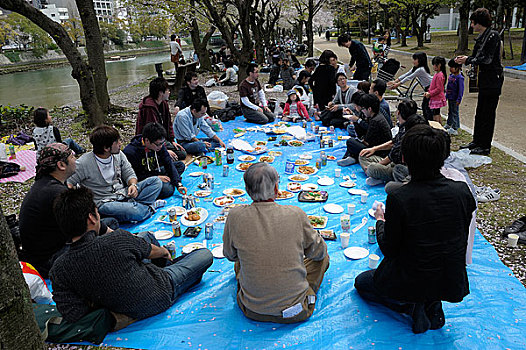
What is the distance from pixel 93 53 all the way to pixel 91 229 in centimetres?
935

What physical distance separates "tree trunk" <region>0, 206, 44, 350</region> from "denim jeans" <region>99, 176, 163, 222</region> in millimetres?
2960

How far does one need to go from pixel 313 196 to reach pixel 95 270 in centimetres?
324

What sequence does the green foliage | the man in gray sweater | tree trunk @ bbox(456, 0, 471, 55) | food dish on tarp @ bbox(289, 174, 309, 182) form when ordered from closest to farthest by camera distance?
the man in gray sweater < food dish on tarp @ bbox(289, 174, 309, 182) < the green foliage < tree trunk @ bbox(456, 0, 471, 55)

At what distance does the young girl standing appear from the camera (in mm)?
7605

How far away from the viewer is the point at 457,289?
2.63 meters

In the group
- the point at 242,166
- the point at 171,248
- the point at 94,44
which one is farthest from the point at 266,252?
the point at 94,44

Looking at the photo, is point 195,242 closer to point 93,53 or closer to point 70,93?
point 93,53

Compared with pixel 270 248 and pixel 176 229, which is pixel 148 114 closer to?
pixel 176 229

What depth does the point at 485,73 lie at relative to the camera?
6332 millimetres

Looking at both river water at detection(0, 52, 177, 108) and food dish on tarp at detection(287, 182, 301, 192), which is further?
river water at detection(0, 52, 177, 108)

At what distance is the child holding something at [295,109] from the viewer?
9365mm

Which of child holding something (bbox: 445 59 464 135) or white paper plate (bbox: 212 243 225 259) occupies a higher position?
child holding something (bbox: 445 59 464 135)

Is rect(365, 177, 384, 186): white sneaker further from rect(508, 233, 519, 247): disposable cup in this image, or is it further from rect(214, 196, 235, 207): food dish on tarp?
rect(214, 196, 235, 207): food dish on tarp

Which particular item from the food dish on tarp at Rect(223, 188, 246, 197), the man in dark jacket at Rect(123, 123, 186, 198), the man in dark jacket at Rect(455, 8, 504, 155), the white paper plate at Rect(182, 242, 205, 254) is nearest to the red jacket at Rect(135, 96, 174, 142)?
the man in dark jacket at Rect(123, 123, 186, 198)
